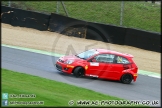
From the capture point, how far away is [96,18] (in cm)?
3253

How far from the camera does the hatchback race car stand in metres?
15.6

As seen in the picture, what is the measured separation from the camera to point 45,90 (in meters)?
11.3

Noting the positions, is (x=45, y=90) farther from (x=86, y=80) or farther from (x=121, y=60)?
(x=121, y=60)

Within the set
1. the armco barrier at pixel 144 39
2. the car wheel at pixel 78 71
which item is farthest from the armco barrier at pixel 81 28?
the car wheel at pixel 78 71

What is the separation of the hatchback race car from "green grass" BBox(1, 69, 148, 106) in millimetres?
2427

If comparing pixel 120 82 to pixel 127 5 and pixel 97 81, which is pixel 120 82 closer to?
pixel 97 81

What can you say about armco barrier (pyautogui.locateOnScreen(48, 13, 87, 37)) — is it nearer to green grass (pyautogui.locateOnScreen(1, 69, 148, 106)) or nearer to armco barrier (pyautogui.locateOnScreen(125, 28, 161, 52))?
armco barrier (pyautogui.locateOnScreen(125, 28, 161, 52))

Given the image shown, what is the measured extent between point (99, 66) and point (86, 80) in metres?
0.92

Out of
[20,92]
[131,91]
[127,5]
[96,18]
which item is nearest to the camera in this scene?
[20,92]

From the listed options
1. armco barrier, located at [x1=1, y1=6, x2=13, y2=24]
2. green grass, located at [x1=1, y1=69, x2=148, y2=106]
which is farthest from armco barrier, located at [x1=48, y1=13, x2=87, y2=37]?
green grass, located at [x1=1, y1=69, x2=148, y2=106]

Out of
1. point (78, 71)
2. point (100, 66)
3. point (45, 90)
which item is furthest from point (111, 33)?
point (45, 90)

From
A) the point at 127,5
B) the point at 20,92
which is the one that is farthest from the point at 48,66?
the point at 127,5

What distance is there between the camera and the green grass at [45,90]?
9500 mm

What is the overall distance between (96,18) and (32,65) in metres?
16.2
